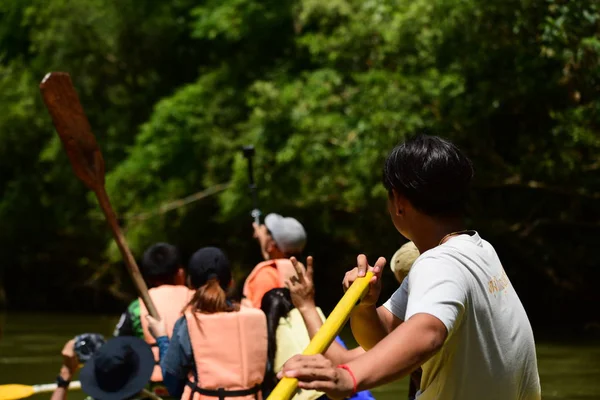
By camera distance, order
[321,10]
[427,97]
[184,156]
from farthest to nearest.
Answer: [184,156] < [321,10] < [427,97]

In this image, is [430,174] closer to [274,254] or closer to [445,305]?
[445,305]

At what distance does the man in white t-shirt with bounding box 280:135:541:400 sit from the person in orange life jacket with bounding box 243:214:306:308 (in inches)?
125

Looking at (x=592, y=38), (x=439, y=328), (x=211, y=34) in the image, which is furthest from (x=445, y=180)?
(x=211, y=34)

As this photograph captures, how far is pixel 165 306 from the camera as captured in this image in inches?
215

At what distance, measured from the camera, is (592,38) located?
39.8 ft

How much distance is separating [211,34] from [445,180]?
1733 centimetres

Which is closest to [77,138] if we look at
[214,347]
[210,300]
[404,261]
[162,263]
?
[162,263]

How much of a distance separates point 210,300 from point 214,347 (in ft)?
0.68

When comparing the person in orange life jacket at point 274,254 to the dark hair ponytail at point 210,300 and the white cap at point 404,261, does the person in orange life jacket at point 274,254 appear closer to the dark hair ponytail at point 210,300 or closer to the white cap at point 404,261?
the dark hair ponytail at point 210,300

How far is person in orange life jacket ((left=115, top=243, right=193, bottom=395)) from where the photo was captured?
5418 millimetres

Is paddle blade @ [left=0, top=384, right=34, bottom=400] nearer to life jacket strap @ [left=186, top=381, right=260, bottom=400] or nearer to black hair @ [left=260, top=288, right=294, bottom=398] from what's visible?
life jacket strap @ [left=186, top=381, right=260, bottom=400]

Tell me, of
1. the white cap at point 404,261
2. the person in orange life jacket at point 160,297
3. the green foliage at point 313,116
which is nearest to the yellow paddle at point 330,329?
the white cap at point 404,261

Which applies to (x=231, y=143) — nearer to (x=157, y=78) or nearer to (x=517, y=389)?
(x=157, y=78)

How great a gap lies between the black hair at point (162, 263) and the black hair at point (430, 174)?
12.1 ft
